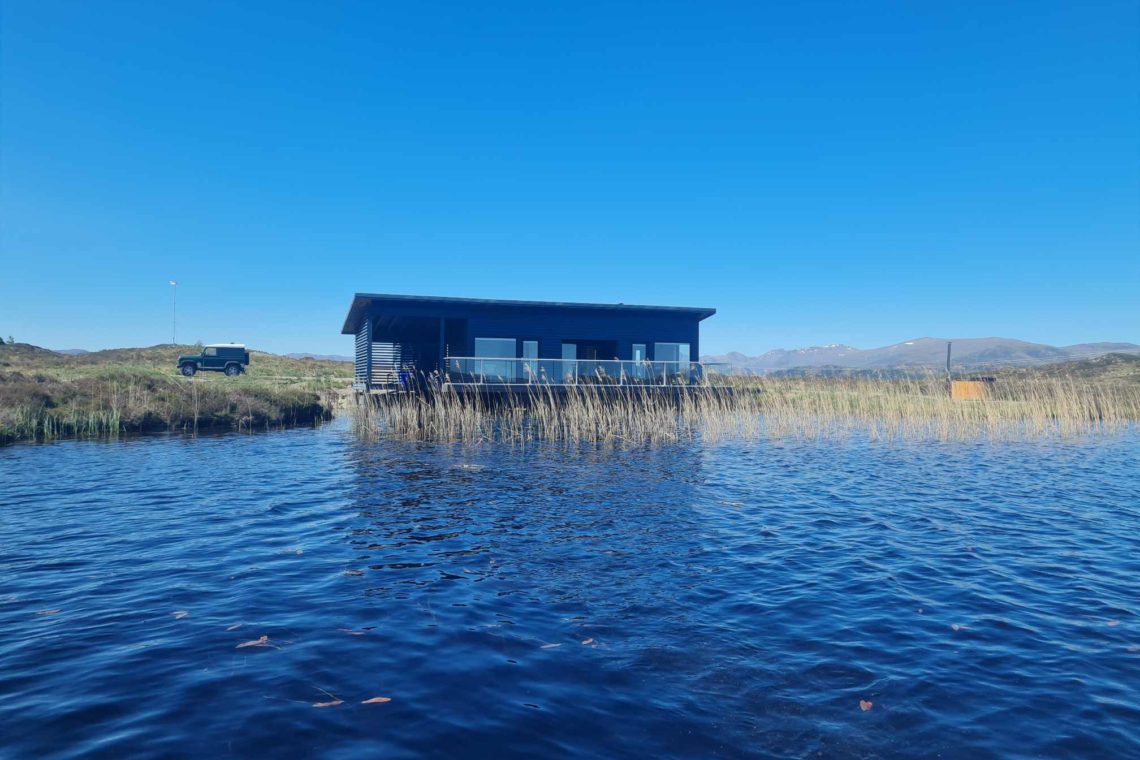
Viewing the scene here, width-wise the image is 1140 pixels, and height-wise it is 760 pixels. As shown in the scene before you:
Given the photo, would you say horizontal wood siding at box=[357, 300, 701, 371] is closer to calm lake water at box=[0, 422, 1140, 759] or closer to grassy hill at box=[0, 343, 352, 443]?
grassy hill at box=[0, 343, 352, 443]

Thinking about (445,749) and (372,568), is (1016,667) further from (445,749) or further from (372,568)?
(372,568)

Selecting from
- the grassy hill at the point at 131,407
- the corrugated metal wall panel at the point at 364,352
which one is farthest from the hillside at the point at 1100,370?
the grassy hill at the point at 131,407

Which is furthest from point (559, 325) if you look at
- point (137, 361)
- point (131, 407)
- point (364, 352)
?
point (137, 361)

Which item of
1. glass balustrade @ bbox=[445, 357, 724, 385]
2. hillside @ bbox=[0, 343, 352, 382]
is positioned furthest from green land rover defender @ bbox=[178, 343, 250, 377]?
glass balustrade @ bbox=[445, 357, 724, 385]

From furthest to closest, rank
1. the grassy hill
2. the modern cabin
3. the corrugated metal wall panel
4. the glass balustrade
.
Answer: the corrugated metal wall panel, the modern cabin, the glass balustrade, the grassy hill

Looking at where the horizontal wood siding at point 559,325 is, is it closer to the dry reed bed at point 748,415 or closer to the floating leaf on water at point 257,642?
the dry reed bed at point 748,415

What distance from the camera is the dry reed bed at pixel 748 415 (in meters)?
21.2

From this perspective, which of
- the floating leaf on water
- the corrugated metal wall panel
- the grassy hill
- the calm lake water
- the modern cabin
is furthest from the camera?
the corrugated metal wall panel

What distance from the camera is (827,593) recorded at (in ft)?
22.2

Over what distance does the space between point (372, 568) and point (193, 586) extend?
70.0 inches

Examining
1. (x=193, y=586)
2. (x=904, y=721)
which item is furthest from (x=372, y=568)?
(x=904, y=721)

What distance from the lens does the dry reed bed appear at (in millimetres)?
21203

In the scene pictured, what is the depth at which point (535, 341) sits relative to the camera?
32719mm

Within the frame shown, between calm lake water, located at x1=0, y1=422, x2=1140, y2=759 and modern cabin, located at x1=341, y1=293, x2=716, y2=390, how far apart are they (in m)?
14.7
